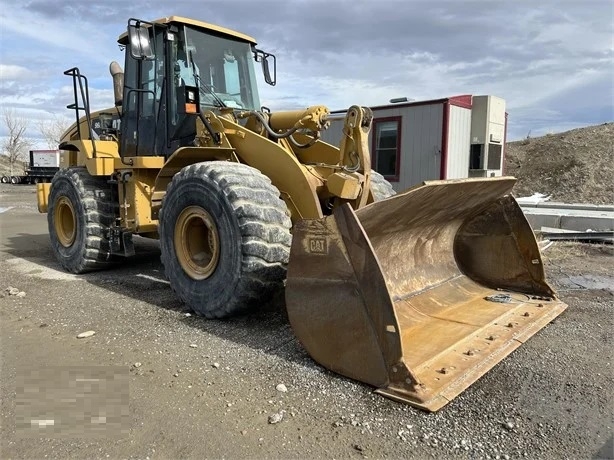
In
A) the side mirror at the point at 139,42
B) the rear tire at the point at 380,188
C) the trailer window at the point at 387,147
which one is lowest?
the rear tire at the point at 380,188

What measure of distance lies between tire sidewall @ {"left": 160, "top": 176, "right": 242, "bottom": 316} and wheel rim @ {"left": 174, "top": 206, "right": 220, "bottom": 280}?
46mm

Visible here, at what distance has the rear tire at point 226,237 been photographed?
4148mm

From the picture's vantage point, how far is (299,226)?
3.53m

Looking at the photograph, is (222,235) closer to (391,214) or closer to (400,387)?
(391,214)

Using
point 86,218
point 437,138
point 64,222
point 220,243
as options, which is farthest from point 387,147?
point 220,243

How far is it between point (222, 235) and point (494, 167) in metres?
10.9

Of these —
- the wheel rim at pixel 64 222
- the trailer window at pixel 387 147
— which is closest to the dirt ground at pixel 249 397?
the wheel rim at pixel 64 222

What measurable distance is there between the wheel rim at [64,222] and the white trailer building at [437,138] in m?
6.52

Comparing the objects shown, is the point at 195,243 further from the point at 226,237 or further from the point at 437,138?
the point at 437,138

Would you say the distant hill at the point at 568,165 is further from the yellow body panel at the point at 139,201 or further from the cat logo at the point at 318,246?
the cat logo at the point at 318,246

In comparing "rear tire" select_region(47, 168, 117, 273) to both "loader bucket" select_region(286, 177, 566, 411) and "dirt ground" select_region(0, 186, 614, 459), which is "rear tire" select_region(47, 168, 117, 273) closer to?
"dirt ground" select_region(0, 186, 614, 459)

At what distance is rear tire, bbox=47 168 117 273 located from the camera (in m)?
6.39

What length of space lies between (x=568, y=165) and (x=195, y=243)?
17464mm

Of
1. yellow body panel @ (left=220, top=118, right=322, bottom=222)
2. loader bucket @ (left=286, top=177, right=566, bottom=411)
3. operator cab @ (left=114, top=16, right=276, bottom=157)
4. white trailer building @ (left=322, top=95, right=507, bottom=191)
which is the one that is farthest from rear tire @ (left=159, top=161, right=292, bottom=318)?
white trailer building @ (left=322, top=95, right=507, bottom=191)
